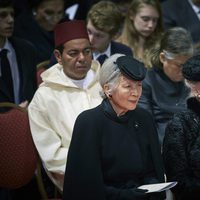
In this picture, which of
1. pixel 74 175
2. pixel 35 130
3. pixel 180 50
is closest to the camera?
pixel 74 175

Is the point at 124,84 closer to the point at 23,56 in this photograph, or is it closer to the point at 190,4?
the point at 23,56

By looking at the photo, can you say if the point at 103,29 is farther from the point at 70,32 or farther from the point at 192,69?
the point at 192,69

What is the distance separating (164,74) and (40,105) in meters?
0.99

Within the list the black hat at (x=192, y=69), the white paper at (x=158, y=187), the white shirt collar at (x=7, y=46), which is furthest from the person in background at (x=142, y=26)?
the white paper at (x=158, y=187)

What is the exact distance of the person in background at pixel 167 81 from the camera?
461 cm

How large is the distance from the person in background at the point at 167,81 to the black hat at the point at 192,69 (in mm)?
834

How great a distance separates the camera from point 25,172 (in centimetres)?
425

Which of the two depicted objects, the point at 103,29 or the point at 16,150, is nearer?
the point at 16,150

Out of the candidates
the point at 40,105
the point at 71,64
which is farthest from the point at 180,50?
the point at 40,105

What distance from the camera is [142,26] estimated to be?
5.92 m

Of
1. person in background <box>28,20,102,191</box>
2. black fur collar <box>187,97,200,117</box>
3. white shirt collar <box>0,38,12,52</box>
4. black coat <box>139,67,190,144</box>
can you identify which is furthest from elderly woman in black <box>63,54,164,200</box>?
white shirt collar <box>0,38,12,52</box>

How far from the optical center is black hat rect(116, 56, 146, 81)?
3.55 meters

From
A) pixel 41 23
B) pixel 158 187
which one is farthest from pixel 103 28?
pixel 158 187

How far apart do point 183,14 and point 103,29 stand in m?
1.36
